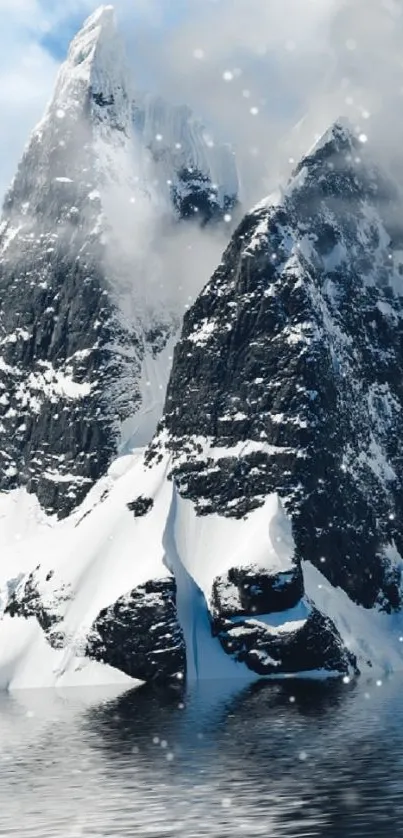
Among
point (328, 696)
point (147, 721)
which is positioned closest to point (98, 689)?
point (328, 696)

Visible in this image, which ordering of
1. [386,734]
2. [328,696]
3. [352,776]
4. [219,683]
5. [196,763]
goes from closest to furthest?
[352,776]
[196,763]
[386,734]
[328,696]
[219,683]

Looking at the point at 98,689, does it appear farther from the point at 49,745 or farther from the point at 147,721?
the point at 49,745

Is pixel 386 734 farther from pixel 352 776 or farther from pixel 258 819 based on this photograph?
pixel 258 819

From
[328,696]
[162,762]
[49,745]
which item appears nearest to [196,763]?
[162,762]

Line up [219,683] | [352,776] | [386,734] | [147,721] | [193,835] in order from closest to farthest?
[193,835] → [352,776] → [386,734] → [147,721] → [219,683]

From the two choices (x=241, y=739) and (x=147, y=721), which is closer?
(x=241, y=739)

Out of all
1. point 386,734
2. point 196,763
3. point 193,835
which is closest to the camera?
point 193,835
